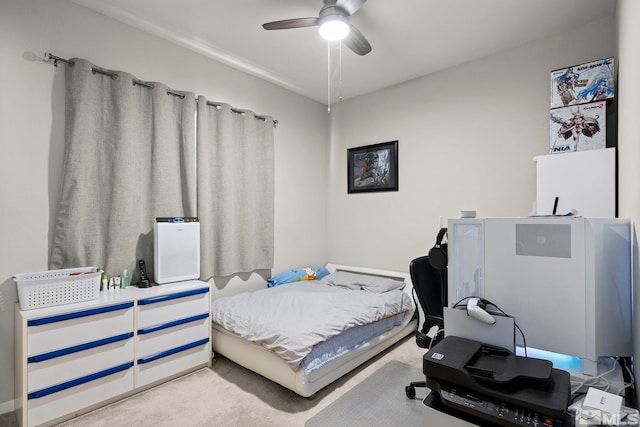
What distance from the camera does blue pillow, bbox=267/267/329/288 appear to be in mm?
3723

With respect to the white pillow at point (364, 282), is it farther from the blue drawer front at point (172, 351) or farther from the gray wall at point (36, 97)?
the gray wall at point (36, 97)

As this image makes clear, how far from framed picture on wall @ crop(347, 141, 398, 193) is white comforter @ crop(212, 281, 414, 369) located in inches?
53.3

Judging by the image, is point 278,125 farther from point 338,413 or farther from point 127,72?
point 338,413

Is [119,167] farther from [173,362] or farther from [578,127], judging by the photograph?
[578,127]

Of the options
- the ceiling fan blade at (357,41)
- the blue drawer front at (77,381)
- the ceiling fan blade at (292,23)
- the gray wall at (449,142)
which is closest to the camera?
the blue drawer front at (77,381)

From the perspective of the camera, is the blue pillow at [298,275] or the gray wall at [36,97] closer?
the gray wall at [36,97]

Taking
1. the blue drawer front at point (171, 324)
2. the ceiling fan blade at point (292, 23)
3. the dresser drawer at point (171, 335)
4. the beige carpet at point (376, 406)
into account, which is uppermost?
the ceiling fan blade at point (292, 23)

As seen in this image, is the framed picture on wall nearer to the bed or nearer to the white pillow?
the white pillow

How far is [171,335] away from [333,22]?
2.60 meters

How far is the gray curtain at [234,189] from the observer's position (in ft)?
10.1

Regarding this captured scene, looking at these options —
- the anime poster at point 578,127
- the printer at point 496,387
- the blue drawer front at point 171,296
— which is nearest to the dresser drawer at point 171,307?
the blue drawer front at point 171,296

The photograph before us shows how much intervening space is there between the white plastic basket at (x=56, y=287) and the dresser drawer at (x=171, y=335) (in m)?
0.46

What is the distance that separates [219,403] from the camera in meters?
2.20

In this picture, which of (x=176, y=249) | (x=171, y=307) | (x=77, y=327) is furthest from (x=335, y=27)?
(x=77, y=327)
